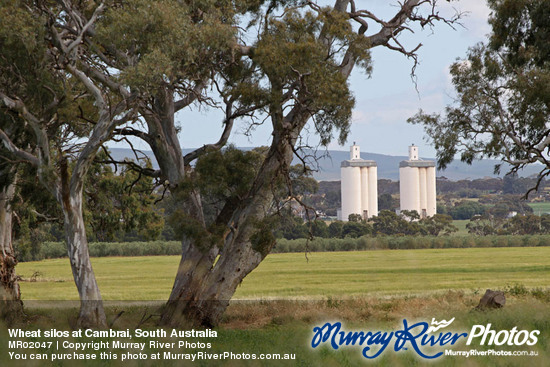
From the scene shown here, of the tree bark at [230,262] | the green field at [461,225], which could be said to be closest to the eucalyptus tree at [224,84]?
the tree bark at [230,262]

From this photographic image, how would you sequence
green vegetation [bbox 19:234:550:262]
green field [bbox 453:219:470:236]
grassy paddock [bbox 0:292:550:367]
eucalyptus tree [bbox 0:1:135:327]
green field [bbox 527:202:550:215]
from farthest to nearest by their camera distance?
green field [bbox 527:202:550:215]
green field [bbox 453:219:470:236]
green vegetation [bbox 19:234:550:262]
eucalyptus tree [bbox 0:1:135:327]
grassy paddock [bbox 0:292:550:367]

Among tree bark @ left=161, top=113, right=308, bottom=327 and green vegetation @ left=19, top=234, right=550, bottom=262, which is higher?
tree bark @ left=161, top=113, right=308, bottom=327

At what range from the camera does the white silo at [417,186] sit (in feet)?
469

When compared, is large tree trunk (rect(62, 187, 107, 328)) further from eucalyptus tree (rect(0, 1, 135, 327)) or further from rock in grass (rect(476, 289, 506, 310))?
rock in grass (rect(476, 289, 506, 310))

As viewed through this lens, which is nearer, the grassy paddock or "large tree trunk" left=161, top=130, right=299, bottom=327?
the grassy paddock

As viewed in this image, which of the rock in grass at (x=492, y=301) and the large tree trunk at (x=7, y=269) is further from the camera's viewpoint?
the large tree trunk at (x=7, y=269)

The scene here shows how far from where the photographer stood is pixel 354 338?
51.9 feet

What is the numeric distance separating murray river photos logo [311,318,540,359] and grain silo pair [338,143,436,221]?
12408 cm

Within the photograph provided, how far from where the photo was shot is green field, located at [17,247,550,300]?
1481 inches

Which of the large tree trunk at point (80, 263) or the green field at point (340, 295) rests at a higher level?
the large tree trunk at point (80, 263)

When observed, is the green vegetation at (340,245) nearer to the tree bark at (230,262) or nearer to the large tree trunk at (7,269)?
the large tree trunk at (7,269)

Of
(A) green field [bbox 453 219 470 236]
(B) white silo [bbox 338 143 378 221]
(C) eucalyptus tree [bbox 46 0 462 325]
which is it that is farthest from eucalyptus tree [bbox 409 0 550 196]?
(B) white silo [bbox 338 143 378 221]

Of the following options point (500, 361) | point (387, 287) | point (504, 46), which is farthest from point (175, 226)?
point (387, 287)

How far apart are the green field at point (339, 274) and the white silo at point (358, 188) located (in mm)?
69401
